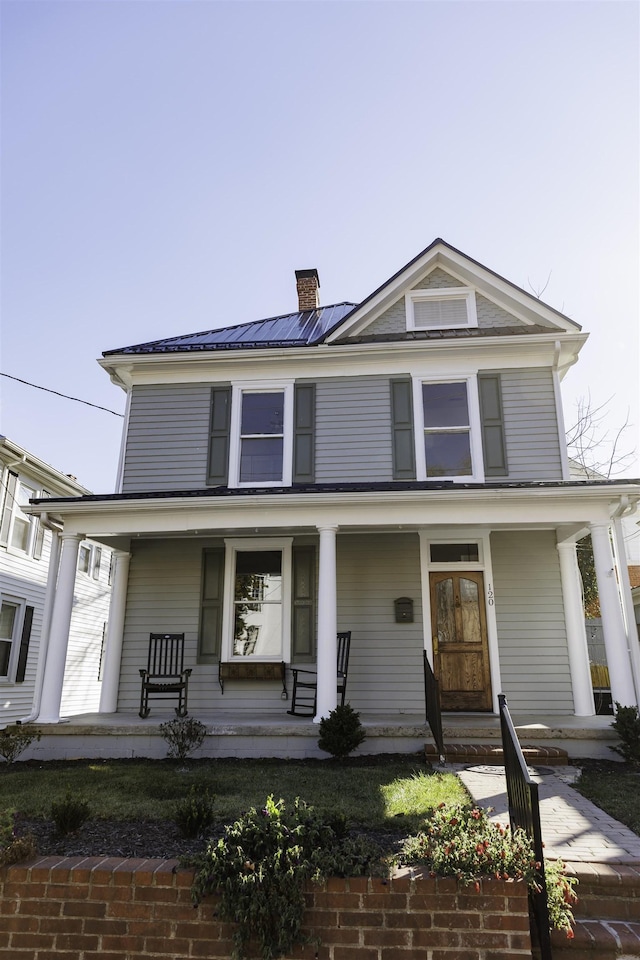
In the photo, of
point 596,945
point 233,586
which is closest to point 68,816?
point 596,945

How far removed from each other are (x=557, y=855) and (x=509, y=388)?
7.31 meters

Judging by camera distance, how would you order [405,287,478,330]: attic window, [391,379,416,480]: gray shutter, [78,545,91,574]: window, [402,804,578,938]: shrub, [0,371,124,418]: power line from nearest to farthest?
[402,804,578,938]: shrub, [391,379,416,480]: gray shutter, [405,287,478,330]: attic window, [0,371,124,418]: power line, [78,545,91,574]: window

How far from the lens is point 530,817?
3.25m

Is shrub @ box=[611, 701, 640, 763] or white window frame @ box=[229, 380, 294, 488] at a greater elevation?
white window frame @ box=[229, 380, 294, 488]

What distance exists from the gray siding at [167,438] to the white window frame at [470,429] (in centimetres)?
341

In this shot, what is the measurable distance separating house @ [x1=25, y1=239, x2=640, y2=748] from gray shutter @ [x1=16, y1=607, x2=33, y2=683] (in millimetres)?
5871

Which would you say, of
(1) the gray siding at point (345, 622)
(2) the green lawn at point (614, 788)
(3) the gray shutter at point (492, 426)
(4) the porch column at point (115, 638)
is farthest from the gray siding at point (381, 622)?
(4) the porch column at point (115, 638)

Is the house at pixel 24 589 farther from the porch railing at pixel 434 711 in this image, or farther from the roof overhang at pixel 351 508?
the porch railing at pixel 434 711

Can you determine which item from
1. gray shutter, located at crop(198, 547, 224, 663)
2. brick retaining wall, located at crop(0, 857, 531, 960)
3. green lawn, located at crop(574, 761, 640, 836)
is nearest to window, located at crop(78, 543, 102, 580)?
gray shutter, located at crop(198, 547, 224, 663)

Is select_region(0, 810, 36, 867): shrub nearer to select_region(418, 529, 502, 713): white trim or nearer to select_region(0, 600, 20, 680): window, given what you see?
select_region(418, 529, 502, 713): white trim

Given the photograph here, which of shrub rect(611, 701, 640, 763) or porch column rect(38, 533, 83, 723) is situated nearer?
shrub rect(611, 701, 640, 763)

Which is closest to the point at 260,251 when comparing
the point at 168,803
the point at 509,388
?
the point at 509,388

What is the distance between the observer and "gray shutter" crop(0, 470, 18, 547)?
13430 millimetres

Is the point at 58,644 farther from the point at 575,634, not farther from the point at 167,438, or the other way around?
the point at 575,634
